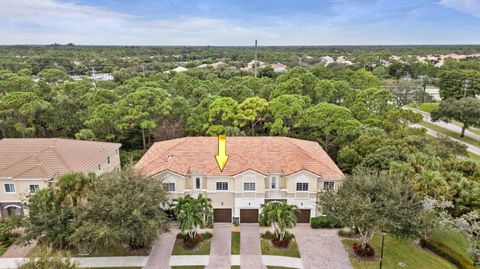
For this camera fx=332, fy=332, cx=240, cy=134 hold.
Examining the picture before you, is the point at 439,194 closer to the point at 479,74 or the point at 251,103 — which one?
the point at 251,103

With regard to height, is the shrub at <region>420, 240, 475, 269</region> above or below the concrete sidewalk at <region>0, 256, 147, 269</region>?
above

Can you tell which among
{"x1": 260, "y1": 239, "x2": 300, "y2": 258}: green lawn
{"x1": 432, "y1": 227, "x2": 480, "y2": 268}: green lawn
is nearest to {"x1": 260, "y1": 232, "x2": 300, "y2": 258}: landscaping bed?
{"x1": 260, "y1": 239, "x2": 300, "y2": 258}: green lawn

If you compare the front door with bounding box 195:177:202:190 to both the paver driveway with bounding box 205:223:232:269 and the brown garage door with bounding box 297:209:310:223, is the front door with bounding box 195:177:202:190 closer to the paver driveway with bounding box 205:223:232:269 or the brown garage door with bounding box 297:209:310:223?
the paver driveway with bounding box 205:223:232:269

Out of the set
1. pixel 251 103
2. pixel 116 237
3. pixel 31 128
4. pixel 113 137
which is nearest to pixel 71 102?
pixel 31 128

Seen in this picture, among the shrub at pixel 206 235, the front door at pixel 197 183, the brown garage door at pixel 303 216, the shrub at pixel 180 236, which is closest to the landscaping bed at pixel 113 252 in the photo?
the shrub at pixel 180 236

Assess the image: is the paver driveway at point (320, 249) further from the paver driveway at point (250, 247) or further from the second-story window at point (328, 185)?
the second-story window at point (328, 185)

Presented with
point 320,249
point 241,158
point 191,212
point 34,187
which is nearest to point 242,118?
point 241,158
